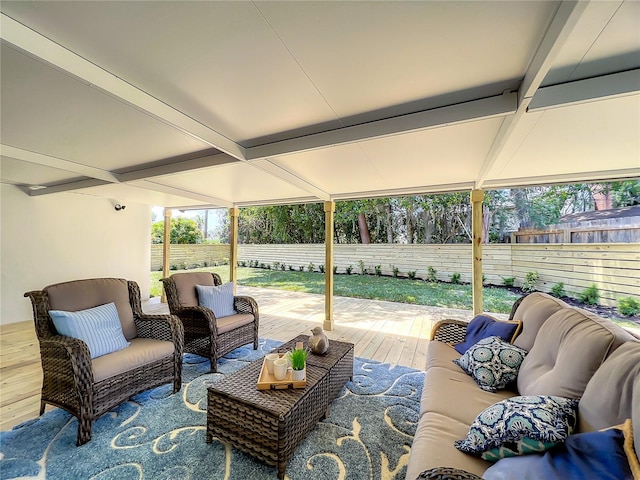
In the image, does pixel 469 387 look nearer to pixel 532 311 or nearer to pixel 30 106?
pixel 532 311

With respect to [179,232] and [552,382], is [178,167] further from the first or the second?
[179,232]

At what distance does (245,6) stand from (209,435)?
2.36 meters

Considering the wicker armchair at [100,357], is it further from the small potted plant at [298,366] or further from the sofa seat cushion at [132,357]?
the small potted plant at [298,366]

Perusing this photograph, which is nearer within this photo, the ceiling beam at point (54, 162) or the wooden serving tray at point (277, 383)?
the wooden serving tray at point (277, 383)

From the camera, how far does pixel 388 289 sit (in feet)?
22.4

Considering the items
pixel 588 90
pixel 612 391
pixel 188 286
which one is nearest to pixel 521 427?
pixel 612 391

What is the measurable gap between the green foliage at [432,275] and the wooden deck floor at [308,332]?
1.70 m

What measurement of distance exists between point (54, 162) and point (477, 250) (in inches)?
200

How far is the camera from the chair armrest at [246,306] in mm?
3367

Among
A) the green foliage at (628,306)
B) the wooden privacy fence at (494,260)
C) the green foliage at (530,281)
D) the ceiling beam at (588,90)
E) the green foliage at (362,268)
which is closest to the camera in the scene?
the ceiling beam at (588,90)

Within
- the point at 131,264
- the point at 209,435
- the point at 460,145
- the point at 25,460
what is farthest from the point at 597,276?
the point at 131,264

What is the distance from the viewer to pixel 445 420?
53.4 inches

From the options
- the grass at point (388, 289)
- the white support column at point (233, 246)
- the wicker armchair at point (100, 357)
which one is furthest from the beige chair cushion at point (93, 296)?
the grass at point (388, 289)

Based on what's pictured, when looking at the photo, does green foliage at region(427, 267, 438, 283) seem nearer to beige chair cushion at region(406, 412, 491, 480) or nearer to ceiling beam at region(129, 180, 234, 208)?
ceiling beam at region(129, 180, 234, 208)
